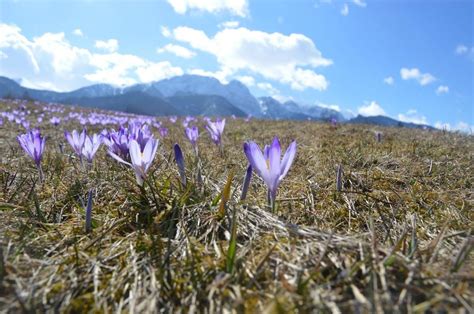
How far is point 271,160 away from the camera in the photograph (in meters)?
1.64

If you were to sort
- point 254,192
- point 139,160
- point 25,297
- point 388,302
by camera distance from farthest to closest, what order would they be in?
point 254,192
point 139,160
point 25,297
point 388,302

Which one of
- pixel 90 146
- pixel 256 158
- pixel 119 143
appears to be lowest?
pixel 90 146

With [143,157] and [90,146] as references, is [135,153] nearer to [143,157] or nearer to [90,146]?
[143,157]

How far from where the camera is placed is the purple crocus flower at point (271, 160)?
1.60 meters

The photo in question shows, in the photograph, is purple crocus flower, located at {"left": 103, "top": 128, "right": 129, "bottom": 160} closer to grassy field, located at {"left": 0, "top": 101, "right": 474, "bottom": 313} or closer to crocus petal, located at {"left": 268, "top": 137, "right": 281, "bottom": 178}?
grassy field, located at {"left": 0, "top": 101, "right": 474, "bottom": 313}

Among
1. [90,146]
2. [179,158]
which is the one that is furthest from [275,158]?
[90,146]

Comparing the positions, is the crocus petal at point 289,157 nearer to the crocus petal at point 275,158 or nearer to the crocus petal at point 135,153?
the crocus petal at point 275,158

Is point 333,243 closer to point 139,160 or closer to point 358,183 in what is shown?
point 139,160

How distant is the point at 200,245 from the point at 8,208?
1.32m

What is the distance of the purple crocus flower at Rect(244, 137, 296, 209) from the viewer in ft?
5.24

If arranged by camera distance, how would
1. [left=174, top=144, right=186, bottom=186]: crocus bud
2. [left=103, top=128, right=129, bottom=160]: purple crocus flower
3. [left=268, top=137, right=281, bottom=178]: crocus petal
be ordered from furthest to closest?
1. [left=103, top=128, right=129, bottom=160]: purple crocus flower
2. [left=174, top=144, right=186, bottom=186]: crocus bud
3. [left=268, top=137, right=281, bottom=178]: crocus petal

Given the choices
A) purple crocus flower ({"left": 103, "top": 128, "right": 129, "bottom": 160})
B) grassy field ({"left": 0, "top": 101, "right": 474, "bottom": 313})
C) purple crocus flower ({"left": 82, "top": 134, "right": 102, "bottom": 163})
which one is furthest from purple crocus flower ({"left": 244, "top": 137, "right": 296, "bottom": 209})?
purple crocus flower ({"left": 82, "top": 134, "right": 102, "bottom": 163})

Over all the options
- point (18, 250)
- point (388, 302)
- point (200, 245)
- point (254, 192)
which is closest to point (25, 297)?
point (18, 250)

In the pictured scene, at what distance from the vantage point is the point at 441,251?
1527 mm
